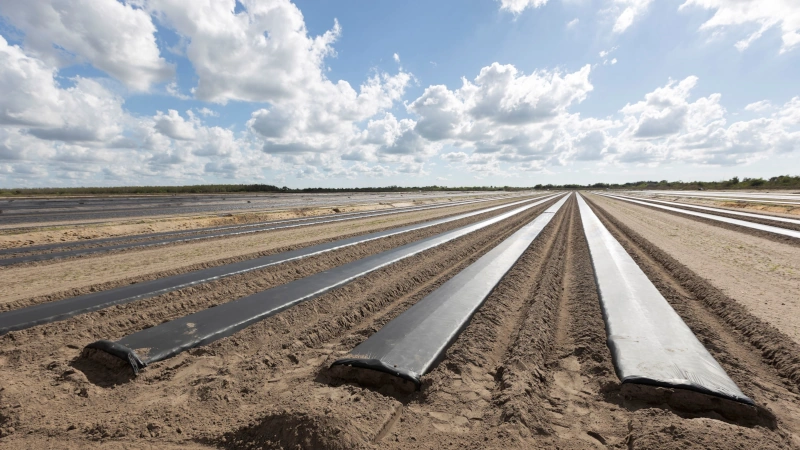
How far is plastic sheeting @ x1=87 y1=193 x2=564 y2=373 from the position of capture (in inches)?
130

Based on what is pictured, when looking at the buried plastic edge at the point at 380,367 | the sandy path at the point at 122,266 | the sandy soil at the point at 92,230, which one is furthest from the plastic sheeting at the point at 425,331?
the sandy soil at the point at 92,230

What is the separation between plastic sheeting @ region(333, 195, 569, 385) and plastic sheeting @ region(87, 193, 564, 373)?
1.61 meters

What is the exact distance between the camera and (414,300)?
5.05 metres

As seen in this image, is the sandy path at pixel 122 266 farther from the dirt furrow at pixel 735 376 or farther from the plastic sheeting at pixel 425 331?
the dirt furrow at pixel 735 376

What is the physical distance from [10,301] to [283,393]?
508 centimetres

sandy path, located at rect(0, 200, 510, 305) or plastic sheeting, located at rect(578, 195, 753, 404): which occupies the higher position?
plastic sheeting, located at rect(578, 195, 753, 404)

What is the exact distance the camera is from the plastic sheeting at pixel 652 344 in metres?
2.67

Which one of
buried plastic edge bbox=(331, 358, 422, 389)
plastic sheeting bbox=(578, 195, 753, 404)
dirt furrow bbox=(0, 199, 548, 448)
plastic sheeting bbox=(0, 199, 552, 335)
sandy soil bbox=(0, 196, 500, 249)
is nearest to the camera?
dirt furrow bbox=(0, 199, 548, 448)

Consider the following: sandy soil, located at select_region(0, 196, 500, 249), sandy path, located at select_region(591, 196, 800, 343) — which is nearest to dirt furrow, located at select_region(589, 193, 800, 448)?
sandy path, located at select_region(591, 196, 800, 343)

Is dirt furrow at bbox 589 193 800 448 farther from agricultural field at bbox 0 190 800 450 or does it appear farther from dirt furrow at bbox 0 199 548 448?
dirt furrow at bbox 0 199 548 448

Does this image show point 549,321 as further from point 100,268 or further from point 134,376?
point 100,268

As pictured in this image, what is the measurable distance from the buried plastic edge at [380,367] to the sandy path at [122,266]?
16.4 feet

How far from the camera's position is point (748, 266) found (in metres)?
6.75

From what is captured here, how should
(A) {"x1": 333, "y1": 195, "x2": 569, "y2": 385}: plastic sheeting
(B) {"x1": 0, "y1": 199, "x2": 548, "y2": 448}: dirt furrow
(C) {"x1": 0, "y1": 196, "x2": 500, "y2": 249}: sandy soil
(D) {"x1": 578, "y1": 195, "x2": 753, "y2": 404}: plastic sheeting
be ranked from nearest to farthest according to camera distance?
(B) {"x1": 0, "y1": 199, "x2": 548, "y2": 448}: dirt furrow
(D) {"x1": 578, "y1": 195, "x2": 753, "y2": 404}: plastic sheeting
(A) {"x1": 333, "y1": 195, "x2": 569, "y2": 385}: plastic sheeting
(C) {"x1": 0, "y1": 196, "x2": 500, "y2": 249}: sandy soil
